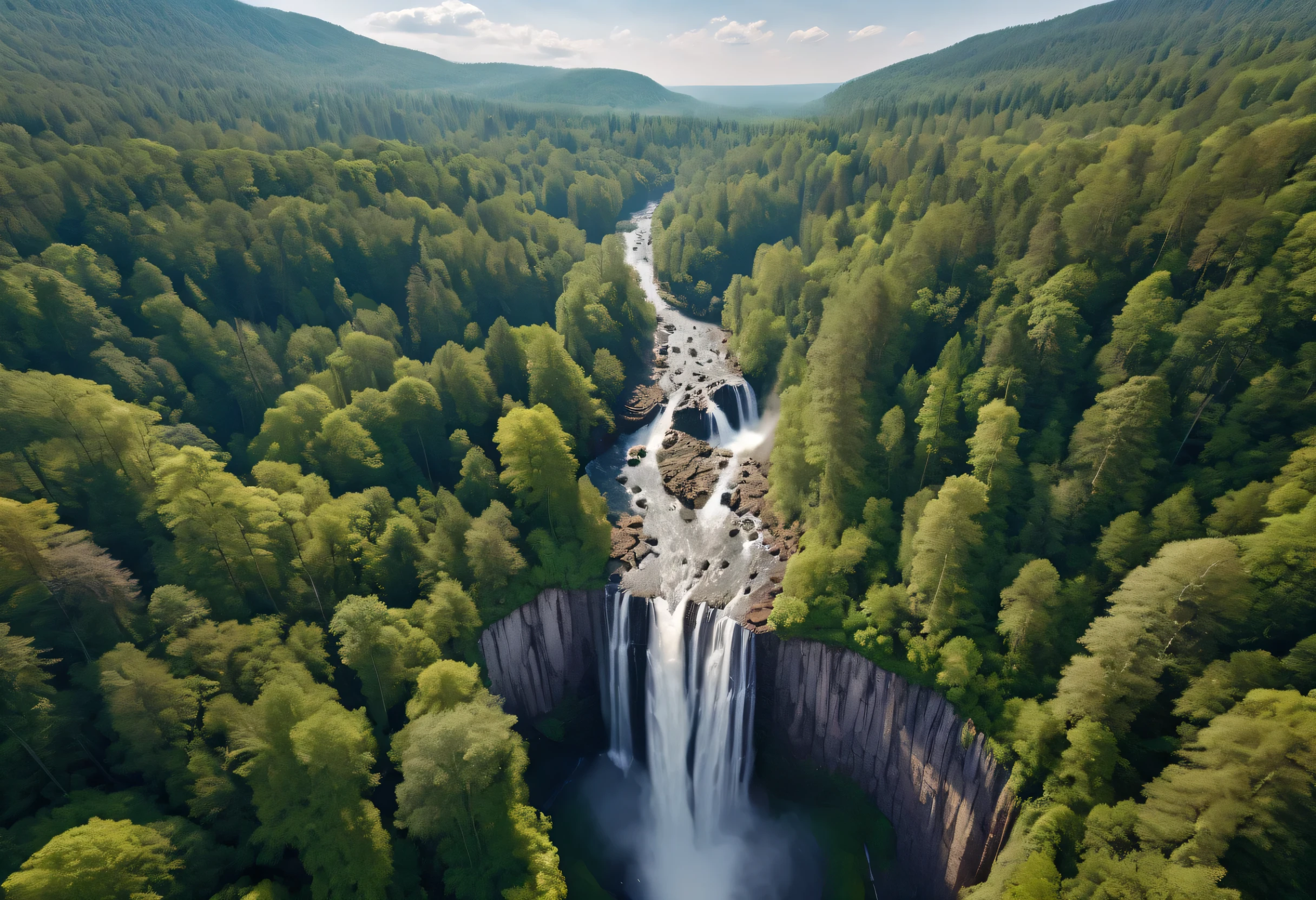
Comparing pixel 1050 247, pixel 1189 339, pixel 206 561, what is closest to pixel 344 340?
pixel 206 561

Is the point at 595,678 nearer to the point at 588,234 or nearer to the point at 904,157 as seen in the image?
the point at 904,157

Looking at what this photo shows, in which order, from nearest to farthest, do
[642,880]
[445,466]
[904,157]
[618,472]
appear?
[642,880]
[445,466]
[618,472]
[904,157]

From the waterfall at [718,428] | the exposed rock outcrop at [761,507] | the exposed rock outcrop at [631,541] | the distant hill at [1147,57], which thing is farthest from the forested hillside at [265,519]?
the distant hill at [1147,57]

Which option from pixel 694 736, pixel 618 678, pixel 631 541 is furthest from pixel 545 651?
pixel 694 736

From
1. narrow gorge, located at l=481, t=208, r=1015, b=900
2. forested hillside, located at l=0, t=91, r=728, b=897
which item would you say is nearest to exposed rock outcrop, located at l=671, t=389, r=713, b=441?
forested hillside, located at l=0, t=91, r=728, b=897

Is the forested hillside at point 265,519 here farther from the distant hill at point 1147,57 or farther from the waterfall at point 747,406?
the distant hill at point 1147,57

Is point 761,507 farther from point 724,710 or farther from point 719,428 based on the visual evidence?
point 724,710
